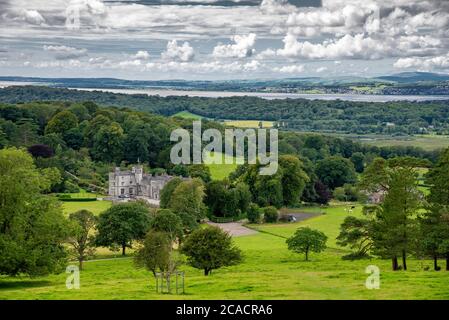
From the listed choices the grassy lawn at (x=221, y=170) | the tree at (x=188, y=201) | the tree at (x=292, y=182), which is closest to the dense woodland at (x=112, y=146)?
Result: the tree at (x=292, y=182)

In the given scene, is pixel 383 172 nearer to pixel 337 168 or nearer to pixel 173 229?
pixel 173 229

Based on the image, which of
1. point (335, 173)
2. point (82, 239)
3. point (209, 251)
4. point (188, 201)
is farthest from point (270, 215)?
point (209, 251)

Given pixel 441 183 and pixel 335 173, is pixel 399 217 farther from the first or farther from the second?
pixel 335 173

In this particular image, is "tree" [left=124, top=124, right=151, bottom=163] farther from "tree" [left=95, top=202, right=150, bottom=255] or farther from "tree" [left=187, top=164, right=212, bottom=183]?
"tree" [left=95, top=202, right=150, bottom=255]

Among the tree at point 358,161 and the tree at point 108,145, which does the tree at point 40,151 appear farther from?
the tree at point 358,161

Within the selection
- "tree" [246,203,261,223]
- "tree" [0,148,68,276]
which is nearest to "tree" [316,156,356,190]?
"tree" [246,203,261,223]

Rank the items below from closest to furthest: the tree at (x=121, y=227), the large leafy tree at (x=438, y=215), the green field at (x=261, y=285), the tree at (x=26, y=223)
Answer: the green field at (x=261, y=285) → the tree at (x=26, y=223) → the large leafy tree at (x=438, y=215) → the tree at (x=121, y=227)

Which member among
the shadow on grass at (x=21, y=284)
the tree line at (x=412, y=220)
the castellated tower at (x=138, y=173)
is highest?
the tree line at (x=412, y=220)
